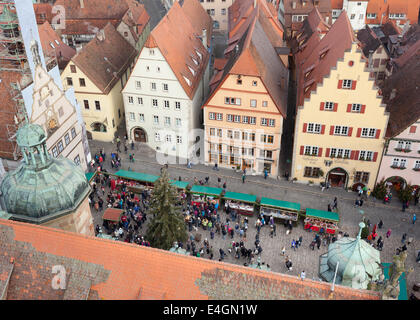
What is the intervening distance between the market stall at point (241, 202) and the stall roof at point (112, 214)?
1095cm

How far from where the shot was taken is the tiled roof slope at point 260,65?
47.2m

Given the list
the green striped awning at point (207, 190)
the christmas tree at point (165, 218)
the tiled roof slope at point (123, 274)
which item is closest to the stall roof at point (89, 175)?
the green striped awning at point (207, 190)

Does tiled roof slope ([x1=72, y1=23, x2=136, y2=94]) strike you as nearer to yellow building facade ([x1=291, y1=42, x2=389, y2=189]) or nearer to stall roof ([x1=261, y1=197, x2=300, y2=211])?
stall roof ([x1=261, y1=197, x2=300, y2=211])

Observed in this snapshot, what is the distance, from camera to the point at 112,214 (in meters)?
45.4

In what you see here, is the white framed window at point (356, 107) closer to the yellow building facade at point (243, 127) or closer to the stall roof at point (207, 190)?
the yellow building facade at point (243, 127)

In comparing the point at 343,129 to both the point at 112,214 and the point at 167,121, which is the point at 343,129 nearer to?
the point at 167,121

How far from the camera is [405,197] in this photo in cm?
4803

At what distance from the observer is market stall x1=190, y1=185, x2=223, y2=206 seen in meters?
48.3

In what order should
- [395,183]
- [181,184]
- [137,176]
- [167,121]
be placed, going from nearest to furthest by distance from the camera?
[181,184] → [395,183] → [137,176] → [167,121]

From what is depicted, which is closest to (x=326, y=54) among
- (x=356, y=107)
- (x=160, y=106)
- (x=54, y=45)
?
(x=356, y=107)

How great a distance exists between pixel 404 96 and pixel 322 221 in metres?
16.8

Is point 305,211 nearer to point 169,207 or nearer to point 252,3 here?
point 169,207

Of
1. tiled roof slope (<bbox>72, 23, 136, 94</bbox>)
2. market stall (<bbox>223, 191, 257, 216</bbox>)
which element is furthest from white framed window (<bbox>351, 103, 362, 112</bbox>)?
tiled roof slope (<bbox>72, 23, 136, 94</bbox>)
